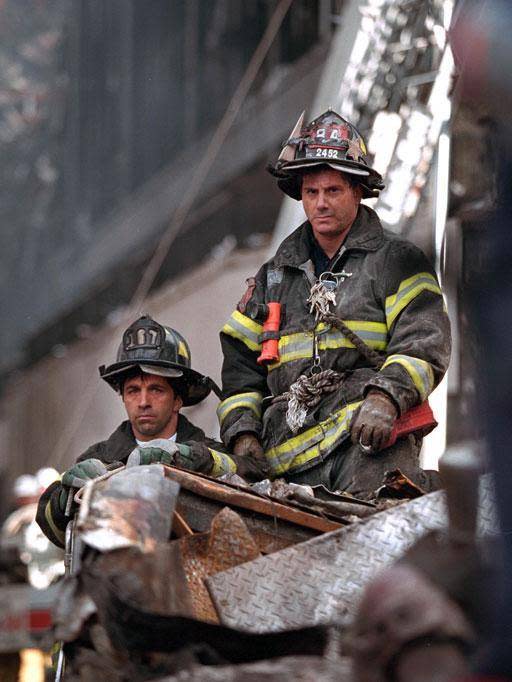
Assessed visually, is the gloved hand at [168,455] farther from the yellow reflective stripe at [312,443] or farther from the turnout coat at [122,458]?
the yellow reflective stripe at [312,443]

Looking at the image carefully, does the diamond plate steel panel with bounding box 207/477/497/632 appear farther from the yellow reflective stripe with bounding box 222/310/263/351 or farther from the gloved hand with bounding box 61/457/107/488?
the yellow reflective stripe with bounding box 222/310/263/351

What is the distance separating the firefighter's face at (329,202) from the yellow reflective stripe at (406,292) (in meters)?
0.39

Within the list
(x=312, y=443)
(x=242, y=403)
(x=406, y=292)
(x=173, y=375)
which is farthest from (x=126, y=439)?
(x=406, y=292)

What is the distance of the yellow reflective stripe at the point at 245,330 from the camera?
24.0 ft

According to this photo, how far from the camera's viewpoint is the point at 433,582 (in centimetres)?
369

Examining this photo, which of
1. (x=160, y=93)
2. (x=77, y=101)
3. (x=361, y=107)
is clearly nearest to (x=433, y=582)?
(x=361, y=107)

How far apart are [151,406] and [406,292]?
4.30ft

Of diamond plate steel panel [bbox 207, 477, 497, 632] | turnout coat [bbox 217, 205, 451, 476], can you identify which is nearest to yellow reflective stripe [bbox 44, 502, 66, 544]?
turnout coat [bbox 217, 205, 451, 476]

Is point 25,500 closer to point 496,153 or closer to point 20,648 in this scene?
point 20,648

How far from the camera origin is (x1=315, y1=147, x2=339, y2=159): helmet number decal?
7.11 m

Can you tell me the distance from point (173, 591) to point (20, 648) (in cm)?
1101

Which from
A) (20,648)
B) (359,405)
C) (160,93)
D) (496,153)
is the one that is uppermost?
(160,93)

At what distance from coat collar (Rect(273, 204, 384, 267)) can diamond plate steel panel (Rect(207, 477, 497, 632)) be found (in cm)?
235

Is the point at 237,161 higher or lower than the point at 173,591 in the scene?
higher
